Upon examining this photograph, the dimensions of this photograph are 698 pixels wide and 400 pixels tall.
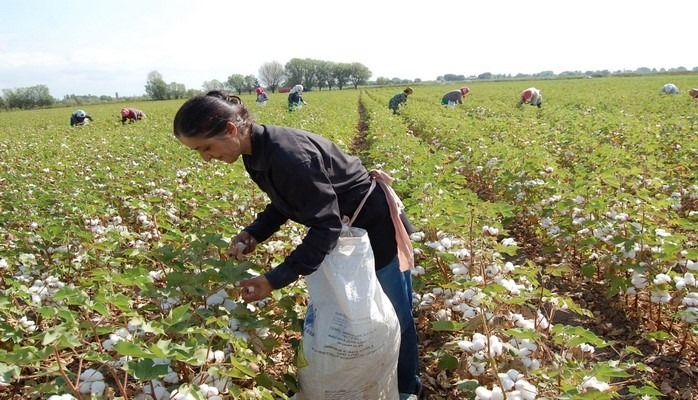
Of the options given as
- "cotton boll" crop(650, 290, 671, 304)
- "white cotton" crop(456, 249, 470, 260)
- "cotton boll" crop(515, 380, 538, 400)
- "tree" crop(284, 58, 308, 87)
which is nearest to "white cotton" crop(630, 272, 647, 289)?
"cotton boll" crop(650, 290, 671, 304)

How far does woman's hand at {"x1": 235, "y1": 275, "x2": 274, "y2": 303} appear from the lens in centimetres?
177

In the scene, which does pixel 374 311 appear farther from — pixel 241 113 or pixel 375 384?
pixel 241 113

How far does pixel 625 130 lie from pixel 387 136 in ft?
13.9

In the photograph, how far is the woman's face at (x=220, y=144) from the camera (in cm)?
166

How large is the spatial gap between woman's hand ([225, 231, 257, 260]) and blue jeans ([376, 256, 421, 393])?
24.2 inches

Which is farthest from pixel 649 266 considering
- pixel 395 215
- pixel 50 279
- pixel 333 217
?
pixel 50 279

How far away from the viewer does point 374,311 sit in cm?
182

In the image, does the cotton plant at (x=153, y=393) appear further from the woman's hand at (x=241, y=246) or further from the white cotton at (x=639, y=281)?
the white cotton at (x=639, y=281)

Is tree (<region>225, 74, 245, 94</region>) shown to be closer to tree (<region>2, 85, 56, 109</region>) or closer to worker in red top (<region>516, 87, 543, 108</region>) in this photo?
tree (<region>2, 85, 56, 109</region>)

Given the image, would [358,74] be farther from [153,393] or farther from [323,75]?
[153,393]

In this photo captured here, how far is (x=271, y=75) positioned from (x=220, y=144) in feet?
310

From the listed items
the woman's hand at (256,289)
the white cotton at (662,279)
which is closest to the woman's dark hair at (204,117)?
the woman's hand at (256,289)

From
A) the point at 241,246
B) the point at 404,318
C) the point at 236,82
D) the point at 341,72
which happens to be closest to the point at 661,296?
the point at 404,318

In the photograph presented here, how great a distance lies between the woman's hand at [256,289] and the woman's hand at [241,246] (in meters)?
0.38
